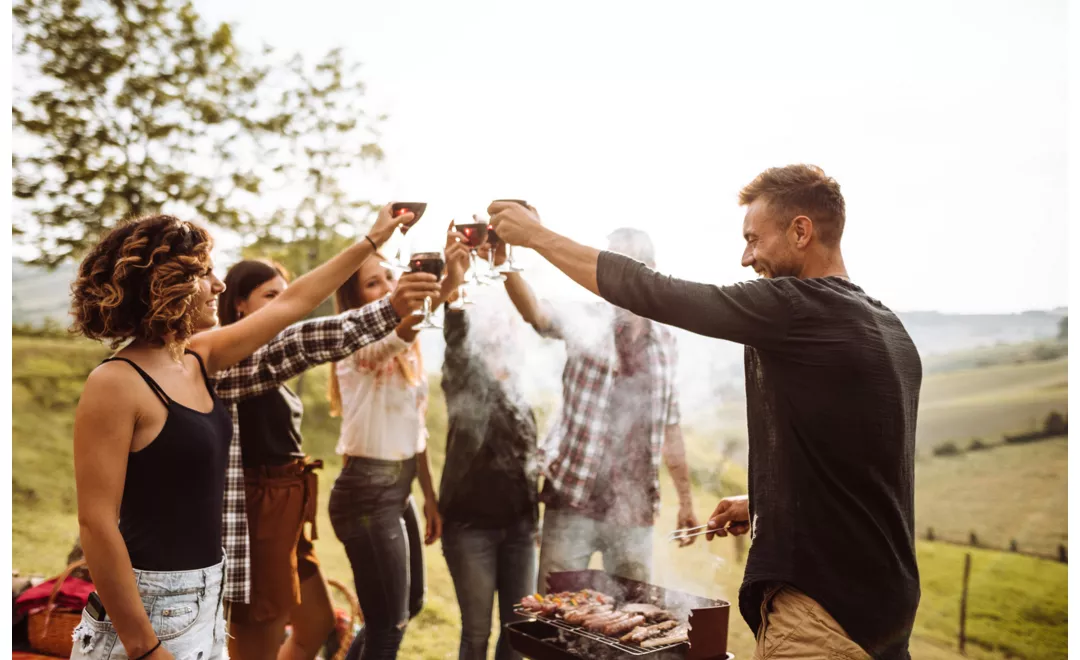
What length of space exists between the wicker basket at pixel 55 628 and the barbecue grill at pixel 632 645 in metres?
2.49

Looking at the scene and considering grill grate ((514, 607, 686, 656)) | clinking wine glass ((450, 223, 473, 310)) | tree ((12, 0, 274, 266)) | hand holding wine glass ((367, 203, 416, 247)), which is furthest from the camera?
tree ((12, 0, 274, 266))

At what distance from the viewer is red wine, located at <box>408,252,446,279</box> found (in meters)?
3.13

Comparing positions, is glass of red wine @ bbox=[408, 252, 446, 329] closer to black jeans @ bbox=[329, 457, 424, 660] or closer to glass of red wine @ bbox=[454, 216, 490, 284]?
glass of red wine @ bbox=[454, 216, 490, 284]

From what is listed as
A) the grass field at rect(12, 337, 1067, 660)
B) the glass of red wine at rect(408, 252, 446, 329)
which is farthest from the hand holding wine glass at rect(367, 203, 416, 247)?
the grass field at rect(12, 337, 1067, 660)

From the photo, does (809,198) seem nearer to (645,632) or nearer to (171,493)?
(645,632)

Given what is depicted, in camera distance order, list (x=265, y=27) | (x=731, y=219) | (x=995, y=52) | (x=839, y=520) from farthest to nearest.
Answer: (x=265, y=27), (x=731, y=219), (x=995, y=52), (x=839, y=520)

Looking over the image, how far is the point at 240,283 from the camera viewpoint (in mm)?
3623

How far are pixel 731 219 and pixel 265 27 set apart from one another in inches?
137

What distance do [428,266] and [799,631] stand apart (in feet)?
6.08

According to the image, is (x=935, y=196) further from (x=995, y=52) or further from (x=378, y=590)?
(x=378, y=590)

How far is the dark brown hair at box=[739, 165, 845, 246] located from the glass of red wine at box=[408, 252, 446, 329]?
1286 mm

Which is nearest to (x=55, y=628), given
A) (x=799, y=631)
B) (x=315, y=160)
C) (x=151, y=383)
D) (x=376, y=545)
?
(x=376, y=545)

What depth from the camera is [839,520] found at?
224cm

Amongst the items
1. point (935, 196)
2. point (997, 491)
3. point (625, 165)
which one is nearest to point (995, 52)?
point (935, 196)
